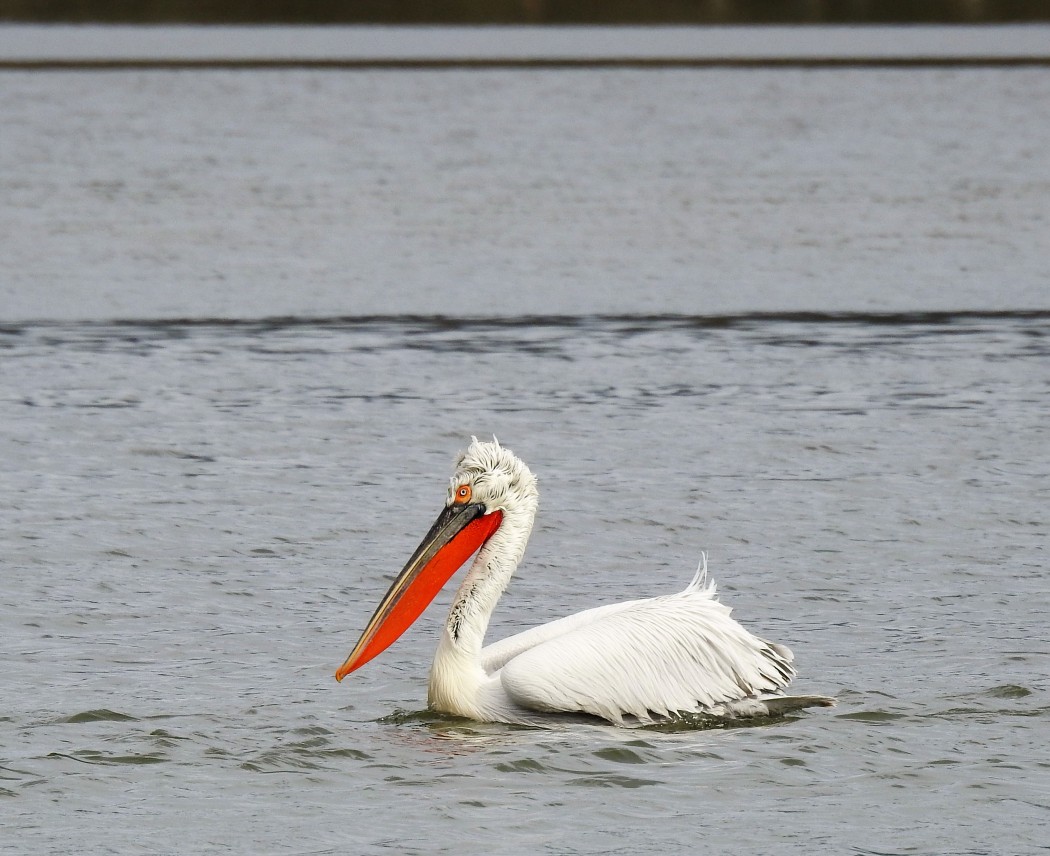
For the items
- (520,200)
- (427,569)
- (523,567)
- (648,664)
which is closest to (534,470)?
(523,567)

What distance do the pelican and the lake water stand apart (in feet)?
0.35

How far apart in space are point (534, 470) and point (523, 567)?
149cm

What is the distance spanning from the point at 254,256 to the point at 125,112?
38.9 feet

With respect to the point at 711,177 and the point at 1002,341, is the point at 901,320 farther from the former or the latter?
the point at 711,177

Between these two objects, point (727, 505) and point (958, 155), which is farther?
point (958, 155)

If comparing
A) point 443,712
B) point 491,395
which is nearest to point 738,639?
point 443,712

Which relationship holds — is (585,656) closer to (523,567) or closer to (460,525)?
(460,525)

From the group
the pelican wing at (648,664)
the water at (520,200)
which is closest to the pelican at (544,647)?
the pelican wing at (648,664)

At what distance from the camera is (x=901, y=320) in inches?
522

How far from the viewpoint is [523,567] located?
7.88 metres

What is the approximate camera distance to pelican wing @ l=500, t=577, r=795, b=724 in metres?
5.89

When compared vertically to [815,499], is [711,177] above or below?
above

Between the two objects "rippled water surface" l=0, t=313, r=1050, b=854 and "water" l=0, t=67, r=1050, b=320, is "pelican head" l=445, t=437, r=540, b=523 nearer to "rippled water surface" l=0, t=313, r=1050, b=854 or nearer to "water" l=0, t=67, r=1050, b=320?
"rippled water surface" l=0, t=313, r=1050, b=854

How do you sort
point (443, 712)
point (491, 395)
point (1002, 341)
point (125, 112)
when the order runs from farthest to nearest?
point (125, 112)
point (1002, 341)
point (491, 395)
point (443, 712)
